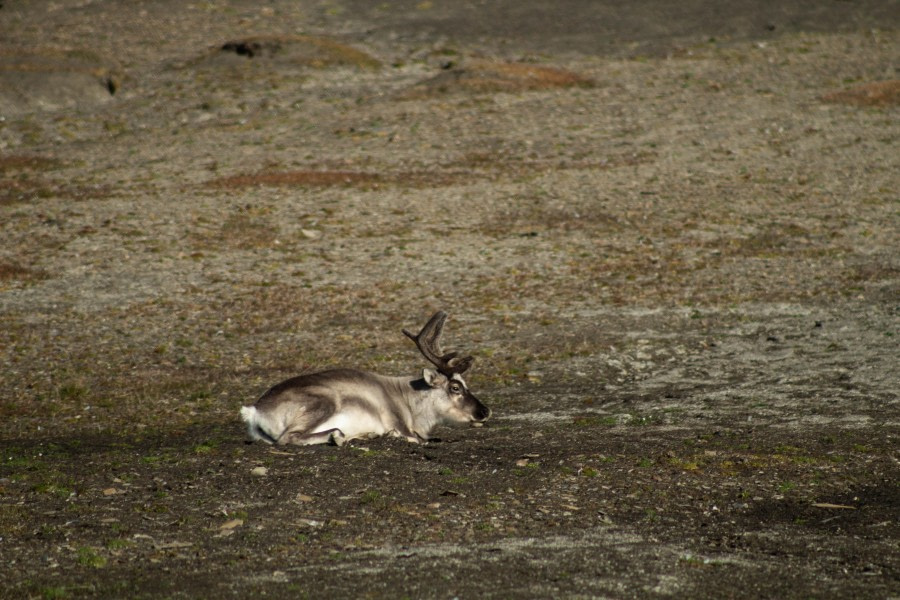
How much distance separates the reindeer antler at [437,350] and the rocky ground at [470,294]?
36.4 inches

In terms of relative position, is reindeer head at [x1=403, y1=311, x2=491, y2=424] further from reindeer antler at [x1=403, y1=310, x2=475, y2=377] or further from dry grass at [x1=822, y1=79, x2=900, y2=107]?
dry grass at [x1=822, y1=79, x2=900, y2=107]

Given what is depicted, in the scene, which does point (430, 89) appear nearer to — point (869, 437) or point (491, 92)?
point (491, 92)

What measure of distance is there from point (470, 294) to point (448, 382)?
7.43 metres

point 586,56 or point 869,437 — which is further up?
point 586,56

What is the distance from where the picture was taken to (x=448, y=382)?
16.0m

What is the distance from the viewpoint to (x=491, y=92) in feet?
137

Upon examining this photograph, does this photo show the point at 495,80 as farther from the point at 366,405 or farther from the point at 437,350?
the point at 366,405

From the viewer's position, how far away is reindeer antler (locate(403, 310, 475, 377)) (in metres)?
15.9

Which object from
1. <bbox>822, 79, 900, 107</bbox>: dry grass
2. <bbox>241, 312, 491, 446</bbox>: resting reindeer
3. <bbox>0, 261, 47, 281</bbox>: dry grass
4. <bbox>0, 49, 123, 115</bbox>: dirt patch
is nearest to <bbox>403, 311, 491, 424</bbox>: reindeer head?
<bbox>241, 312, 491, 446</bbox>: resting reindeer

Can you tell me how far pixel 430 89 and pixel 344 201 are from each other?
13.5 m

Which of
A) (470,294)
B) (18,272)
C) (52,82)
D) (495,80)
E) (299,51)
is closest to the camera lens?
(470,294)

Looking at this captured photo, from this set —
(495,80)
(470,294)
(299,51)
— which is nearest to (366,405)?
(470,294)

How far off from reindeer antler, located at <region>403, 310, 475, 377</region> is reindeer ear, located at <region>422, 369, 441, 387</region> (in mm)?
182

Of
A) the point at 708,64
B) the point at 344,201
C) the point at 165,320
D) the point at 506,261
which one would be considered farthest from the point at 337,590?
the point at 708,64
